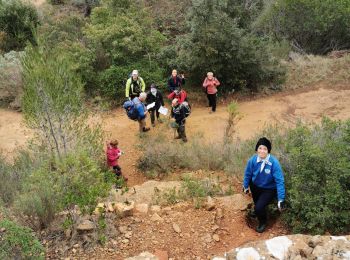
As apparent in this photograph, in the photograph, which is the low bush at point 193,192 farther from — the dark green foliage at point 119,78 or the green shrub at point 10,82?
the green shrub at point 10,82

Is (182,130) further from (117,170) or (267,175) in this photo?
(267,175)

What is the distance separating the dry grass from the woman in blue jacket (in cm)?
850

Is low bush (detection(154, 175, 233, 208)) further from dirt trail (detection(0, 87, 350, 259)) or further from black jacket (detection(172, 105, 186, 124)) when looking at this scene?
black jacket (detection(172, 105, 186, 124))

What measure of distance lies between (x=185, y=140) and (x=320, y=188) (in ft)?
17.6

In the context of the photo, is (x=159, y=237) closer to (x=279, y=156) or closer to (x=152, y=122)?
(x=279, y=156)

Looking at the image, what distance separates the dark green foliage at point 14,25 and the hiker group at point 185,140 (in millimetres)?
8198

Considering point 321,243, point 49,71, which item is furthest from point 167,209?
point 49,71

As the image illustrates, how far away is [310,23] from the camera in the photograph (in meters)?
15.9

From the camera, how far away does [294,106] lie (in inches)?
528

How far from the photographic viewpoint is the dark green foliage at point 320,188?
19.6 feet

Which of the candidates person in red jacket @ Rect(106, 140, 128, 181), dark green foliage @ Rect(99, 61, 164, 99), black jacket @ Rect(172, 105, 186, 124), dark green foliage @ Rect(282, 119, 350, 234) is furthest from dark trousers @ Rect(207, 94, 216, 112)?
dark green foliage @ Rect(282, 119, 350, 234)

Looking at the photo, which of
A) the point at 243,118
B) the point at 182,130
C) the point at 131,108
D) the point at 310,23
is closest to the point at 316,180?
the point at 182,130

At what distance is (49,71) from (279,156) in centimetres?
420

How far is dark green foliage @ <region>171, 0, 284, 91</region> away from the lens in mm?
13617
